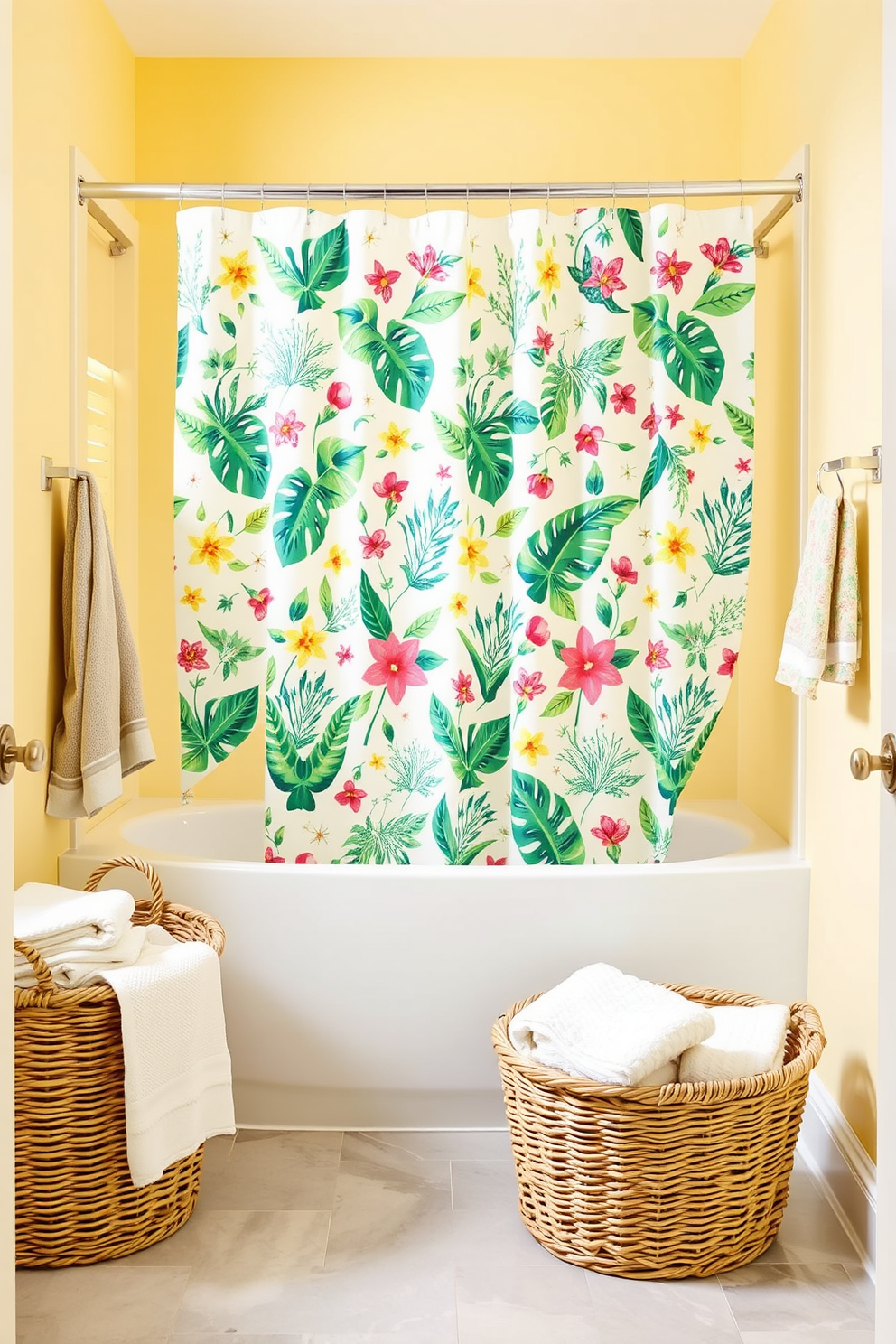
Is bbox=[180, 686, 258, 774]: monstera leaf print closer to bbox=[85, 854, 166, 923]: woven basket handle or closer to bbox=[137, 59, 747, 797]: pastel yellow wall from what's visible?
bbox=[85, 854, 166, 923]: woven basket handle

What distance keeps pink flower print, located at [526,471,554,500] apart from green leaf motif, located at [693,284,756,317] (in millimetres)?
453

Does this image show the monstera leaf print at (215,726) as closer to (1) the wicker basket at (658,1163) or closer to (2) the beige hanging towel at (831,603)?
(1) the wicker basket at (658,1163)

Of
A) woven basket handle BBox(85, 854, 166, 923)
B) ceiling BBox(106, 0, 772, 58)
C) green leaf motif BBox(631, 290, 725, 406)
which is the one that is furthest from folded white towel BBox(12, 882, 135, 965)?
ceiling BBox(106, 0, 772, 58)

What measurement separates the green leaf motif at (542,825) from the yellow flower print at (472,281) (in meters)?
0.95

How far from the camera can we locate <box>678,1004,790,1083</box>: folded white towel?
189 cm

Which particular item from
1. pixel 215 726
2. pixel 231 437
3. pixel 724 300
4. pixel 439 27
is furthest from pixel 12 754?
pixel 439 27

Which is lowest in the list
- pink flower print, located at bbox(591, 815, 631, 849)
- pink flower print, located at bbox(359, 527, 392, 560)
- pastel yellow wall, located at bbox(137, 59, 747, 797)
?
pink flower print, located at bbox(591, 815, 631, 849)

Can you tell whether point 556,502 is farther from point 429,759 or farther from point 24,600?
point 24,600

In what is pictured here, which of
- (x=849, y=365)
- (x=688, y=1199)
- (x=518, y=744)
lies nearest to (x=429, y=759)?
(x=518, y=744)

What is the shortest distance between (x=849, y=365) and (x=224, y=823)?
6.04 feet

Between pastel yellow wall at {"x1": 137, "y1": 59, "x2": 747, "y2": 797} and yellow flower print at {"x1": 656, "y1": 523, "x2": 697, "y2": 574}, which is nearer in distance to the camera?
yellow flower print at {"x1": 656, "y1": 523, "x2": 697, "y2": 574}

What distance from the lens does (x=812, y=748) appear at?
2416 mm

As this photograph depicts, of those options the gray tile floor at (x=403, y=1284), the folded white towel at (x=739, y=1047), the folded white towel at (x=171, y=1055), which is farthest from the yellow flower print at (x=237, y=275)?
the gray tile floor at (x=403, y=1284)

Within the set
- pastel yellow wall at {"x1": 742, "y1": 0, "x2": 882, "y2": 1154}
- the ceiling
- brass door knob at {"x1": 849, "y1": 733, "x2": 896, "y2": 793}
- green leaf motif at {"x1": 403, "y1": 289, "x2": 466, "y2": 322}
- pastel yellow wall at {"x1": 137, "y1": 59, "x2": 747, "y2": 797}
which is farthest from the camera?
pastel yellow wall at {"x1": 137, "y1": 59, "x2": 747, "y2": 797}
